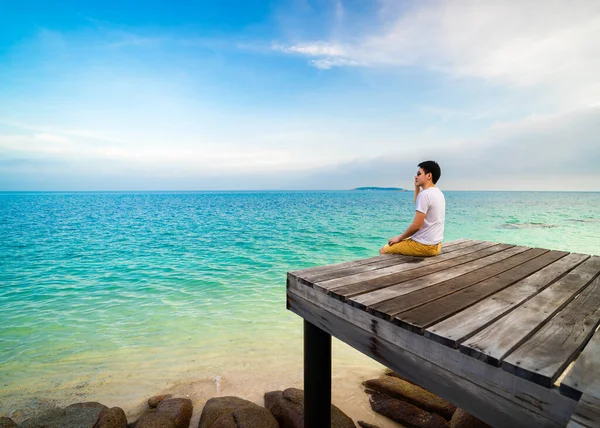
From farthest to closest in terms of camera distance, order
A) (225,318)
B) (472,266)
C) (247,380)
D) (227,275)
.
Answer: (227,275), (225,318), (247,380), (472,266)

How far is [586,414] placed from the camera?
125 centimetres

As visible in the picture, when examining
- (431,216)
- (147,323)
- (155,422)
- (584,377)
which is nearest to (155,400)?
(155,422)

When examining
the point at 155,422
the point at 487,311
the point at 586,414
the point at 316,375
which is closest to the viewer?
the point at 586,414

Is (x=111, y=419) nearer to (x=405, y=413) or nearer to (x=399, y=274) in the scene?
(x=405, y=413)

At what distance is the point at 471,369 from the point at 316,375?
1.82 m

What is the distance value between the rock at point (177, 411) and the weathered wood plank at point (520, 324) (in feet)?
12.5

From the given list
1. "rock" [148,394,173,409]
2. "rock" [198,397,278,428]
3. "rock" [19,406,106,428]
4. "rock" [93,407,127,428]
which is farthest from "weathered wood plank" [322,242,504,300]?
"rock" [148,394,173,409]

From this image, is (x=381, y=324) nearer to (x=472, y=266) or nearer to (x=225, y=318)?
(x=472, y=266)

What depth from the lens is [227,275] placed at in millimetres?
12023

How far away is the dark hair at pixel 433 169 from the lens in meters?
4.14

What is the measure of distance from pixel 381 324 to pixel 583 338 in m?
1.20

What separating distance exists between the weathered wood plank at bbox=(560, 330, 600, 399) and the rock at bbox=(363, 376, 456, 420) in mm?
2503

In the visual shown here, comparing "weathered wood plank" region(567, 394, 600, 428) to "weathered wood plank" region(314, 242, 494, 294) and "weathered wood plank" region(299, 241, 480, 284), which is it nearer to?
"weathered wood plank" region(314, 242, 494, 294)

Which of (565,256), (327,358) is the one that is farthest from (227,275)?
(565,256)
